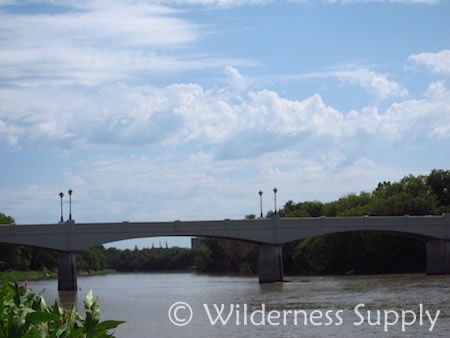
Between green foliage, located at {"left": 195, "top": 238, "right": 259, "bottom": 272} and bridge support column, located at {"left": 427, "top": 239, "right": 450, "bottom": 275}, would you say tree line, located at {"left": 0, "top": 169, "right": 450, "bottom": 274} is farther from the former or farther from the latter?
bridge support column, located at {"left": 427, "top": 239, "right": 450, "bottom": 275}

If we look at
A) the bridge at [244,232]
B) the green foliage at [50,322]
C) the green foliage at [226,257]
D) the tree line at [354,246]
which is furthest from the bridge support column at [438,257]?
the green foliage at [50,322]

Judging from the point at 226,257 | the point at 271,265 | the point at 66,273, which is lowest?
the point at 66,273

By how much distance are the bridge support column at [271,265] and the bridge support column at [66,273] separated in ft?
46.8

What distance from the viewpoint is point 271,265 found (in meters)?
67.6

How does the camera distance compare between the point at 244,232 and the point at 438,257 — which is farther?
the point at 438,257

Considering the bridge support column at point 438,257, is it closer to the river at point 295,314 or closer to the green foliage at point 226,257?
the river at point 295,314

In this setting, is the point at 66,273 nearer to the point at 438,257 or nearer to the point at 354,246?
the point at 438,257

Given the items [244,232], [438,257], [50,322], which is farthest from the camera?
[438,257]

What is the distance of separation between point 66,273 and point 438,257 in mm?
29014

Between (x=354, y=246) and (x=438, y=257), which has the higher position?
(x=354, y=246)

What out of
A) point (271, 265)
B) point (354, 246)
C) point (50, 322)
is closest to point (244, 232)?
point (271, 265)

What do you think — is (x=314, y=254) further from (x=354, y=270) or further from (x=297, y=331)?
(x=297, y=331)

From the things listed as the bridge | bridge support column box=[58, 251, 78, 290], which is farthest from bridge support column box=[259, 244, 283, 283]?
bridge support column box=[58, 251, 78, 290]

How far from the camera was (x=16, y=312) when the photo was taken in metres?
5.08
